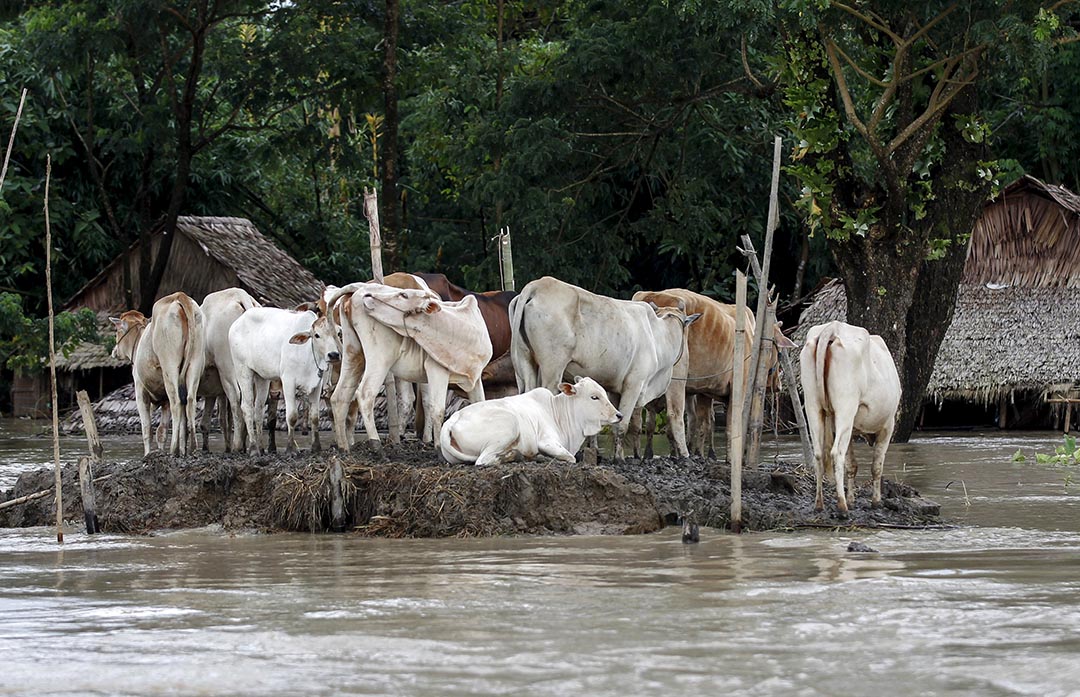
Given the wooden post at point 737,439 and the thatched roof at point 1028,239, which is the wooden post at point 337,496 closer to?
the wooden post at point 737,439

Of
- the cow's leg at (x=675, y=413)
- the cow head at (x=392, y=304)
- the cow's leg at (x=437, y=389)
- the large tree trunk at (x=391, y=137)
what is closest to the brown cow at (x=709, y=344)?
the cow's leg at (x=675, y=413)

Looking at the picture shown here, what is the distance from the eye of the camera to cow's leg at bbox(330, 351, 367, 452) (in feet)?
39.3

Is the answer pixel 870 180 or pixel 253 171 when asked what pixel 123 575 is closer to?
pixel 870 180

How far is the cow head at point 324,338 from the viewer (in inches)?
486

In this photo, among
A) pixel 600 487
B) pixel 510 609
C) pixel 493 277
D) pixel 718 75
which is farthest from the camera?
pixel 493 277

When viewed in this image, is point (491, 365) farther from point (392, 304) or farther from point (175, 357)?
point (392, 304)

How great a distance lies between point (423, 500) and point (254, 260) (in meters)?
17.8

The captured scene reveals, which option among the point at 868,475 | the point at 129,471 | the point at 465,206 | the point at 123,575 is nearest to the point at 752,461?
the point at 868,475

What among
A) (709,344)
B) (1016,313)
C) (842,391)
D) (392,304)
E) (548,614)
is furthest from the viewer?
(1016,313)

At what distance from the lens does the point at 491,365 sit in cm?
1473

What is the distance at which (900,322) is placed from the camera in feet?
62.6

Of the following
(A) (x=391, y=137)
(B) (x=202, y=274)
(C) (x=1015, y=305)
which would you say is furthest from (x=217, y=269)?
(C) (x=1015, y=305)

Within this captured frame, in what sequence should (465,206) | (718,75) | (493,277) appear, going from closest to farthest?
(718,75) → (493,277) → (465,206)

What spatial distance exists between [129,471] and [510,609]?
522cm
